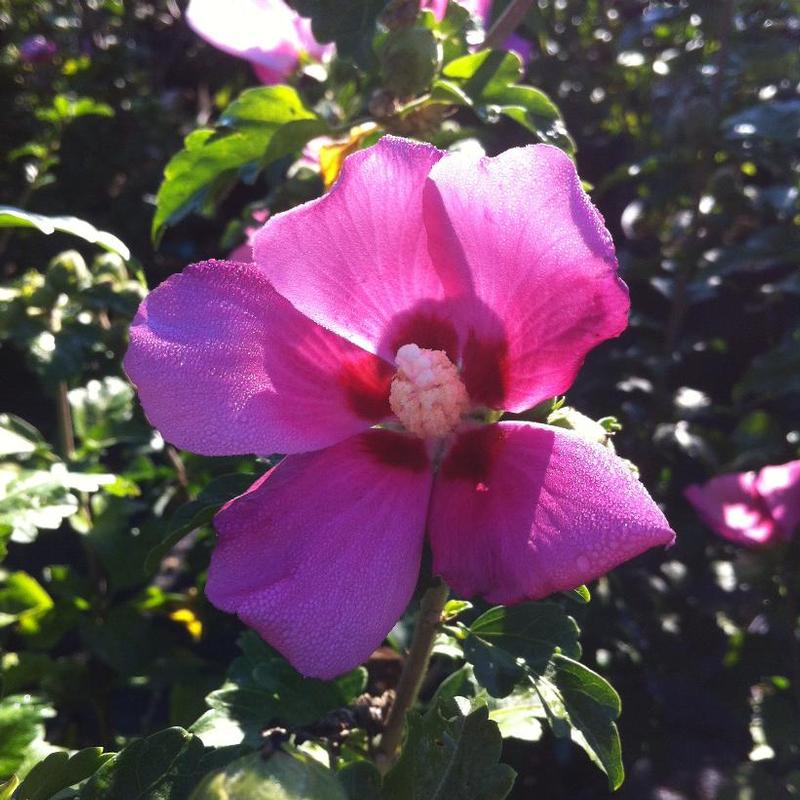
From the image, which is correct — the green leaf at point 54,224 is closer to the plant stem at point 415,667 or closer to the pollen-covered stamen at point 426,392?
the pollen-covered stamen at point 426,392

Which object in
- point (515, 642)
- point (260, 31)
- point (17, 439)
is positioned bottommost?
point (17, 439)

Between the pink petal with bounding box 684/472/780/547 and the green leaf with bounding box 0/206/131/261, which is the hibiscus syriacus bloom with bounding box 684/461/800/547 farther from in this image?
the green leaf with bounding box 0/206/131/261

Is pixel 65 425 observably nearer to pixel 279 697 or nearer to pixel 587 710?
pixel 279 697

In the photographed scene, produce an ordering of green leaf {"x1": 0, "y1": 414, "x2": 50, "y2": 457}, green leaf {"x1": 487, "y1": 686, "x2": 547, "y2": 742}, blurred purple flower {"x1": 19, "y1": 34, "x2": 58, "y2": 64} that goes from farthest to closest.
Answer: blurred purple flower {"x1": 19, "y1": 34, "x2": 58, "y2": 64} → green leaf {"x1": 0, "y1": 414, "x2": 50, "y2": 457} → green leaf {"x1": 487, "y1": 686, "x2": 547, "y2": 742}

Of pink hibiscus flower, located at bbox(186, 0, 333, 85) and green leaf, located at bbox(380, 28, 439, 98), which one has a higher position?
green leaf, located at bbox(380, 28, 439, 98)

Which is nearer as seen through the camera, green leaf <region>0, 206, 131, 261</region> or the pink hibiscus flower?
green leaf <region>0, 206, 131, 261</region>

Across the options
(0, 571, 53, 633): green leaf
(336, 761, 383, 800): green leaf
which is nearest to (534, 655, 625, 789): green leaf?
(336, 761, 383, 800): green leaf

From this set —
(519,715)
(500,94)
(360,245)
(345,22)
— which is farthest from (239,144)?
(519,715)
